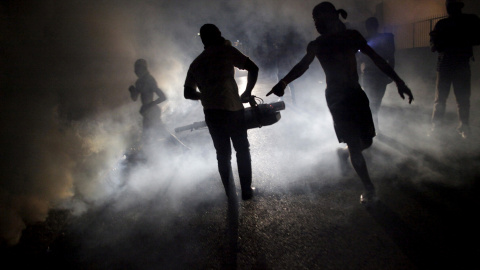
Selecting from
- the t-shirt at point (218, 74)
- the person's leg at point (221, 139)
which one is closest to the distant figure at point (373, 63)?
the t-shirt at point (218, 74)

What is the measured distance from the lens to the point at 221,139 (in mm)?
2676

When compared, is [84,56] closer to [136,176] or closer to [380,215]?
[136,176]

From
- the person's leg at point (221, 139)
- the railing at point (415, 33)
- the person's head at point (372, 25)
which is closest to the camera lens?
the person's leg at point (221, 139)

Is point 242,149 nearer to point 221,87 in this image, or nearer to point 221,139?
point 221,139

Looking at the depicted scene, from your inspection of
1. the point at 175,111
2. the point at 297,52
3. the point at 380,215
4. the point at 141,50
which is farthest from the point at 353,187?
the point at 175,111

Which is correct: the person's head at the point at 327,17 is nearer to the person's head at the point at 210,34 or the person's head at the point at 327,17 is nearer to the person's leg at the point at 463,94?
the person's head at the point at 210,34

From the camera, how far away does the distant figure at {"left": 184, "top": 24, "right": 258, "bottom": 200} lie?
2.47 metres

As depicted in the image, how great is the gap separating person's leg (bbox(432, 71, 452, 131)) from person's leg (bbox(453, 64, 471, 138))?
101 mm

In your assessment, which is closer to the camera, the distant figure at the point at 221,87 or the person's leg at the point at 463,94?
the distant figure at the point at 221,87

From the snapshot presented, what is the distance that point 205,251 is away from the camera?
82.0 inches

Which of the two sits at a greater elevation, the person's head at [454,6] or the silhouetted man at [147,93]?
the person's head at [454,6]

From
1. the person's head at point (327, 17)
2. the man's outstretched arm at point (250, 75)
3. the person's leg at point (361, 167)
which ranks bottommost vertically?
the person's leg at point (361, 167)

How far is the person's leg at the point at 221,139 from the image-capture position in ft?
8.45

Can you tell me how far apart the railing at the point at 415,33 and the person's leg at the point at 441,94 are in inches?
251
